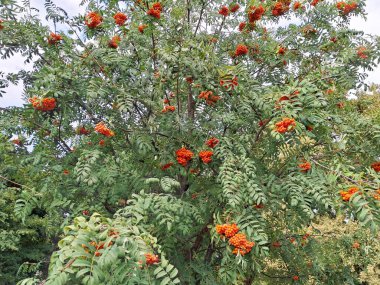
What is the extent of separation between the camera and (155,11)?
3.89 m

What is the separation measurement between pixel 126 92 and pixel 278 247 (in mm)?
3019

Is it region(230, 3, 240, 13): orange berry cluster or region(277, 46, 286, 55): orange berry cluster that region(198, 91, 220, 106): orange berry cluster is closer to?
region(277, 46, 286, 55): orange berry cluster

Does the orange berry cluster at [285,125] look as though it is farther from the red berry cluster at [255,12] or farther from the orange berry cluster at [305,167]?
the red berry cluster at [255,12]

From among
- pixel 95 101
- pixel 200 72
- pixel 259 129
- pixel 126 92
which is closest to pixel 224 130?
pixel 259 129

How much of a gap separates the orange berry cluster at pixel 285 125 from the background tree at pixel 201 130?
6cm

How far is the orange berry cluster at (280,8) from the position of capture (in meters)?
4.86

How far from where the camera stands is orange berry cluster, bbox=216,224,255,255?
9.50 ft

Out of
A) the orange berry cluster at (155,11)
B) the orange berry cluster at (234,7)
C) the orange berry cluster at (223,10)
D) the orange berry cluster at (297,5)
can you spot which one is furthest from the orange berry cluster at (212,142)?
the orange berry cluster at (297,5)

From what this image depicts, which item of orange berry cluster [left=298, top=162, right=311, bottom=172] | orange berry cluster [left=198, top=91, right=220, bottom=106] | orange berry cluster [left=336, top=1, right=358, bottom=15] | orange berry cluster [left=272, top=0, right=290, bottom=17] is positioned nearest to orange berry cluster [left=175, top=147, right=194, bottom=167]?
orange berry cluster [left=198, top=91, right=220, bottom=106]

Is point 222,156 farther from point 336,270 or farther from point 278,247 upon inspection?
point 336,270

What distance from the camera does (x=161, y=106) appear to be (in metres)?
4.66

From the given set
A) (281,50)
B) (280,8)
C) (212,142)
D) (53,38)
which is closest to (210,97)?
(212,142)

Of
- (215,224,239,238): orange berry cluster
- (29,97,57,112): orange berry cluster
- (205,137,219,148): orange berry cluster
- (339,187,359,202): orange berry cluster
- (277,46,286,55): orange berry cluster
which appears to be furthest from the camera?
(277,46,286,55): orange berry cluster

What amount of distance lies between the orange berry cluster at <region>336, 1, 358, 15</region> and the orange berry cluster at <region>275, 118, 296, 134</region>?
113 inches
